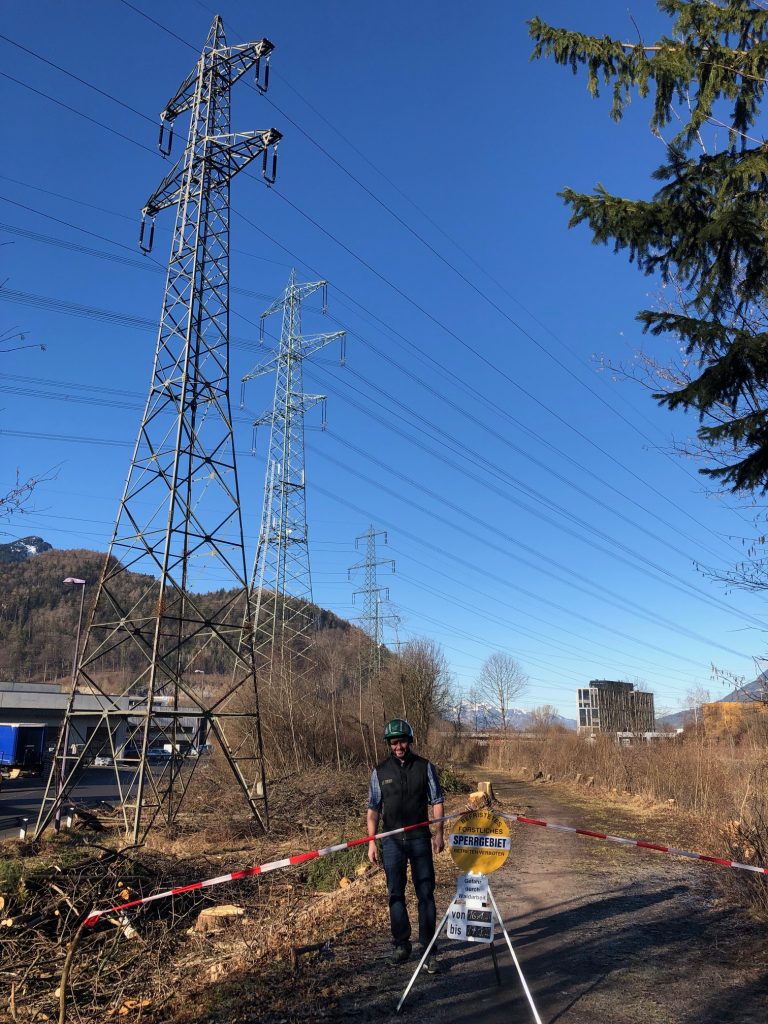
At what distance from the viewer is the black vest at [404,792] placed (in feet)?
21.2

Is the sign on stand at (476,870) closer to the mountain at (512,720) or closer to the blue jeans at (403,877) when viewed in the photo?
the blue jeans at (403,877)

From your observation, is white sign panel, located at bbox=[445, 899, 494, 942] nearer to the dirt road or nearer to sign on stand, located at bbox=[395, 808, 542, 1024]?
sign on stand, located at bbox=[395, 808, 542, 1024]

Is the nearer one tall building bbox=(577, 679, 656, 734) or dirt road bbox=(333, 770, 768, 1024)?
dirt road bbox=(333, 770, 768, 1024)

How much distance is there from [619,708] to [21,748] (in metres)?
30.0

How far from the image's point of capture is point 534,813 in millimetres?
18531

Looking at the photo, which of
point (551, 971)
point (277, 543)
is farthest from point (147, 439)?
point (277, 543)

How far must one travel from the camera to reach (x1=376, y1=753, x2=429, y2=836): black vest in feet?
21.2

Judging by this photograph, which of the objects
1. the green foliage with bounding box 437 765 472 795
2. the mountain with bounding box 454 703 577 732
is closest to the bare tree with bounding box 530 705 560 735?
the mountain with bounding box 454 703 577 732

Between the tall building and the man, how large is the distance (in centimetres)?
2730

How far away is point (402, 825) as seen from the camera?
21.1 feet

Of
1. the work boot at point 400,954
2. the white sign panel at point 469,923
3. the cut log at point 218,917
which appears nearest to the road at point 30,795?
the cut log at point 218,917

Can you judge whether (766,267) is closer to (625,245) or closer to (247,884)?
(625,245)

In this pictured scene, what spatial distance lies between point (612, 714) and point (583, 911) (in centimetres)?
2745

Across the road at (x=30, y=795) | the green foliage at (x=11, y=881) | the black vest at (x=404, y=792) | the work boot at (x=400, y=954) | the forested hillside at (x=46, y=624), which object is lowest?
the road at (x=30, y=795)
